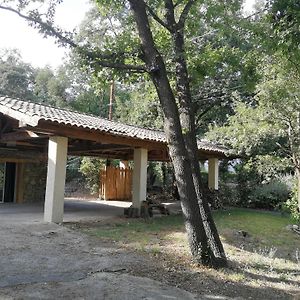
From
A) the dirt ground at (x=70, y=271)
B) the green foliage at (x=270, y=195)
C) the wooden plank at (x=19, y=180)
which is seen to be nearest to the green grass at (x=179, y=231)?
the dirt ground at (x=70, y=271)

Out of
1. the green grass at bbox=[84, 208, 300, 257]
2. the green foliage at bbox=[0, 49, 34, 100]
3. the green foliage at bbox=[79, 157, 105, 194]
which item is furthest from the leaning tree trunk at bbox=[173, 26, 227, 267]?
the green foliage at bbox=[0, 49, 34, 100]

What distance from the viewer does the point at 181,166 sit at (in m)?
6.10

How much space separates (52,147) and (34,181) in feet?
23.3

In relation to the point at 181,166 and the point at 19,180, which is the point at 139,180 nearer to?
the point at 19,180

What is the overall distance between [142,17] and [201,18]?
282 cm

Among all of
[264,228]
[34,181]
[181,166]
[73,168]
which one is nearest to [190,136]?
[181,166]

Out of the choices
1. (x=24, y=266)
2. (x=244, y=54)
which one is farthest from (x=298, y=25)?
(x=24, y=266)

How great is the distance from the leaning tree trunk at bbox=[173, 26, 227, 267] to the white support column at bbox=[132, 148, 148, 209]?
231 inches

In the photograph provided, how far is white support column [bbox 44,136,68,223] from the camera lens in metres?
9.84

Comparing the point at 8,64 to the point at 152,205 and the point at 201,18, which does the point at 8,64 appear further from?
the point at 201,18

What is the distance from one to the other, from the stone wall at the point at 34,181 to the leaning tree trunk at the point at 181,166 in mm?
11449

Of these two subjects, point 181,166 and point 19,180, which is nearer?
point 181,166

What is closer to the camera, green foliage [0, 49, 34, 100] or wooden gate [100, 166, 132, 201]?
wooden gate [100, 166, 132, 201]

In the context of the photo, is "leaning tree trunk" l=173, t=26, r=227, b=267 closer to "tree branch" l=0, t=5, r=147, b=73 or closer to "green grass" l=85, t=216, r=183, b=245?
"tree branch" l=0, t=5, r=147, b=73
